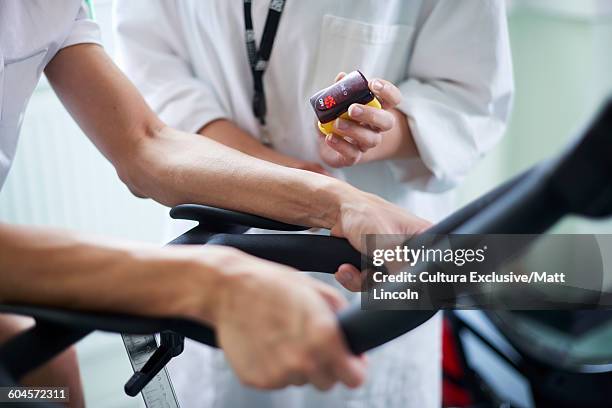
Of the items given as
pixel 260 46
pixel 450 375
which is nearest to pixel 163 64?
pixel 260 46

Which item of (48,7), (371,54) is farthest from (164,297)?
(371,54)

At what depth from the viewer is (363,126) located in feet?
3.06

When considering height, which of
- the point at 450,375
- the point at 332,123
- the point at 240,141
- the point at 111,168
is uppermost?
the point at 332,123

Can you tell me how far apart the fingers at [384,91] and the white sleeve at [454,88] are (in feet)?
0.48

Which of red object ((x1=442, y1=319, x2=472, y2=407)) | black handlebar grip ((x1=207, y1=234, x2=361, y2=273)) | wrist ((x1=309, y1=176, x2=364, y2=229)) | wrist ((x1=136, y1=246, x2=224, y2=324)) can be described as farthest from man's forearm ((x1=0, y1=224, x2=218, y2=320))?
red object ((x1=442, y1=319, x2=472, y2=407))

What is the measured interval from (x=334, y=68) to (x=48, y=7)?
1.26ft

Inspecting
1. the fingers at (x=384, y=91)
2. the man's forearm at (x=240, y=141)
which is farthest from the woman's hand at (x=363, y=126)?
the man's forearm at (x=240, y=141)

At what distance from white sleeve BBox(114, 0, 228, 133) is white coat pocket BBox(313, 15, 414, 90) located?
0.17 metres

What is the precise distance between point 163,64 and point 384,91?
38 centimetres

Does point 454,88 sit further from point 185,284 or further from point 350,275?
point 185,284

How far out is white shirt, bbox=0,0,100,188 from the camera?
0.85 m

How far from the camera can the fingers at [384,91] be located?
910 mm

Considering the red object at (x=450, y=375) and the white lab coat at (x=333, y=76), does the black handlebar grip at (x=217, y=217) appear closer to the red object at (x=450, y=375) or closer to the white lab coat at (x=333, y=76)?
the white lab coat at (x=333, y=76)

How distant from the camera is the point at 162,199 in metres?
0.95
